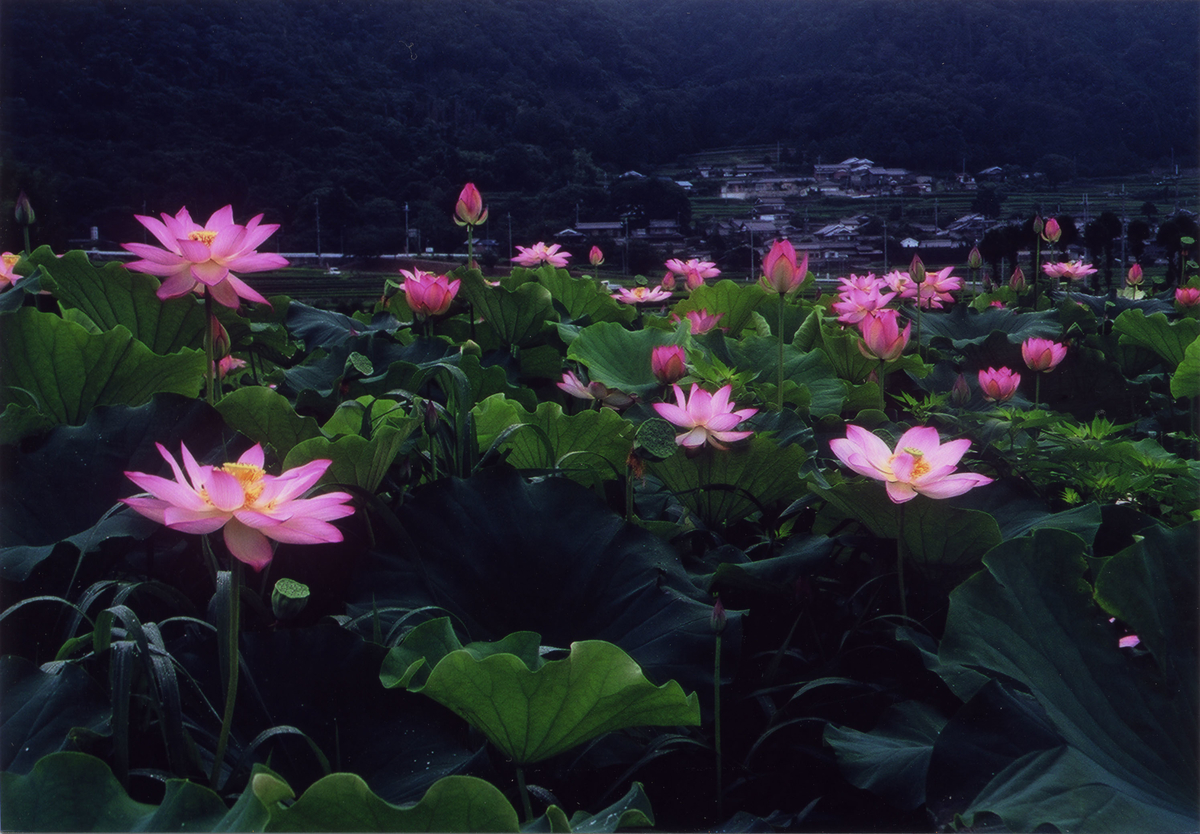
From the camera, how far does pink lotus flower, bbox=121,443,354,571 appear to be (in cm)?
48

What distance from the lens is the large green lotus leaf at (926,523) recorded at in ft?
2.26

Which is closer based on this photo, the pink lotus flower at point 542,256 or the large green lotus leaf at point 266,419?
the large green lotus leaf at point 266,419

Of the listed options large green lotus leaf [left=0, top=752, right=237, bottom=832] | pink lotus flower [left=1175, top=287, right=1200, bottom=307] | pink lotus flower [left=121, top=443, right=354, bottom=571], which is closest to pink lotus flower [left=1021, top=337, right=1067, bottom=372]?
pink lotus flower [left=1175, top=287, right=1200, bottom=307]

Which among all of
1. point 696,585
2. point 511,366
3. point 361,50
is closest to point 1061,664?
point 696,585

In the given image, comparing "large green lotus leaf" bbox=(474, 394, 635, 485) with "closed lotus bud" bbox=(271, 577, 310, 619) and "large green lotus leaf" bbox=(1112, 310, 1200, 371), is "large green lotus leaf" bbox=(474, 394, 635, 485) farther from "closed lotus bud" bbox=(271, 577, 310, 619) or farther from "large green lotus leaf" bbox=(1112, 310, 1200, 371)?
"large green lotus leaf" bbox=(1112, 310, 1200, 371)

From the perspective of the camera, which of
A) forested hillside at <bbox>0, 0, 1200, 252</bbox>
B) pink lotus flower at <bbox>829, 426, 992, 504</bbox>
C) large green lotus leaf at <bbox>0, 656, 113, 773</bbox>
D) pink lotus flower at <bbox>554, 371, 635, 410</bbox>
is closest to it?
large green lotus leaf at <bbox>0, 656, 113, 773</bbox>

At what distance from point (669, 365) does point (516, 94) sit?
3078 millimetres

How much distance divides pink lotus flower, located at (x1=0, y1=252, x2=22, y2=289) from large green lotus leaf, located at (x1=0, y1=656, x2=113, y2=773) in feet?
2.86

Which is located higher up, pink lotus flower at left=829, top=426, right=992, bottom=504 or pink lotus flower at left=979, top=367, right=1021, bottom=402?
pink lotus flower at left=829, top=426, right=992, bottom=504

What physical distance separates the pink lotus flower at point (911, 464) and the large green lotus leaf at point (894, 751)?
0.56ft

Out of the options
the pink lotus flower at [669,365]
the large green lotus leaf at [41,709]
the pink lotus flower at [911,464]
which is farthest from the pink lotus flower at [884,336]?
the large green lotus leaf at [41,709]

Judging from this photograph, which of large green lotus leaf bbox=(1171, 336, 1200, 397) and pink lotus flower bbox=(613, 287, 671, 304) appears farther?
pink lotus flower bbox=(613, 287, 671, 304)

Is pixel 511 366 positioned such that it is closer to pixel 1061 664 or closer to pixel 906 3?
pixel 1061 664

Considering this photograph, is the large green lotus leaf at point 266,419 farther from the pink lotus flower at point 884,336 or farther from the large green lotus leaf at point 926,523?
the pink lotus flower at point 884,336
